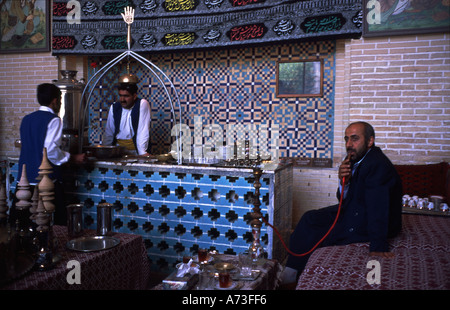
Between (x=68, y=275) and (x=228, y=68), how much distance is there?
16.4 feet

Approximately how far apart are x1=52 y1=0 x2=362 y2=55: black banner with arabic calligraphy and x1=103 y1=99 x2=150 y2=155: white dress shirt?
1179mm

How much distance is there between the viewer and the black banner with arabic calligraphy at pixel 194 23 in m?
5.39

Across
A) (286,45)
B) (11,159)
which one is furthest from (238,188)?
(286,45)

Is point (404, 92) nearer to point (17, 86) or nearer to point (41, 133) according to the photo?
point (41, 133)

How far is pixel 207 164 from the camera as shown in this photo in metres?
4.39

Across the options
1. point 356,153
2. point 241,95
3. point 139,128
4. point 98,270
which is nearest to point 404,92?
point 356,153

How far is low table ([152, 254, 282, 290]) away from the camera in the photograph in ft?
8.05

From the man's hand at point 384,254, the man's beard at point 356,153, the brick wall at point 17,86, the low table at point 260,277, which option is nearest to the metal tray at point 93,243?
the low table at point 260,277

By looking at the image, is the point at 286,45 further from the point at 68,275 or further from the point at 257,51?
the point at 68,275

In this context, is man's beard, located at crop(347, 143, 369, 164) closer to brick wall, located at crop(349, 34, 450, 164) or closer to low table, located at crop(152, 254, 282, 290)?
low table, located at crop(152, 254, 282, 290)

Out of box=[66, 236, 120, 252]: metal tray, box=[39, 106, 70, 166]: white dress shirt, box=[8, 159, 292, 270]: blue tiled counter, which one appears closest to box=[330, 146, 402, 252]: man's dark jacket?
box=[8, 159, 292, 270]: blue tiled counter

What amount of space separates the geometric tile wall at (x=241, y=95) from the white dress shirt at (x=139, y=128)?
129 cm

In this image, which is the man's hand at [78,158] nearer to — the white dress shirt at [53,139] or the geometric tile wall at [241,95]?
the white dress shirt at [53,139]

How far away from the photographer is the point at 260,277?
2.60 meters
